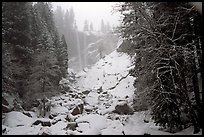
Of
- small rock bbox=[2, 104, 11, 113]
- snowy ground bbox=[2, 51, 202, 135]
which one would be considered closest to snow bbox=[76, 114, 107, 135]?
snowy ground bbox=[2, 51, 202, 135]

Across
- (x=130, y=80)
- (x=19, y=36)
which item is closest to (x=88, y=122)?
(x=19, y=36)

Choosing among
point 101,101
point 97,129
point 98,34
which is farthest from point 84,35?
point 97,129

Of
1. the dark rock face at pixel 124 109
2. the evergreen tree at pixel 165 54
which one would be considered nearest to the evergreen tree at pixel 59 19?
the dark rock face at pixel 124 109

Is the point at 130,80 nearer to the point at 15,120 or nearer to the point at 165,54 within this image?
the point at 15,120

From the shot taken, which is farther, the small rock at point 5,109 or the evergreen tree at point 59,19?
the evergreen tree at point 59,19

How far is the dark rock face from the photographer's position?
20.1 meters

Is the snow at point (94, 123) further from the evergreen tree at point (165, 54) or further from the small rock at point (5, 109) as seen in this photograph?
the small rock at point (5, 109)

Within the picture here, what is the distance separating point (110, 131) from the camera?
52.2ft

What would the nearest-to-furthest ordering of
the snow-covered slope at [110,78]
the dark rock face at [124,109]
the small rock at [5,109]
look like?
1. the dark rock face at [124,109]
2. the small rock at [5,109]
3. the snow-covered slope at [110,78]

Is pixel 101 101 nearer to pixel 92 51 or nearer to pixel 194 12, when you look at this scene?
pixel 194 12

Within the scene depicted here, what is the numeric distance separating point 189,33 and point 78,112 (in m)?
17.9

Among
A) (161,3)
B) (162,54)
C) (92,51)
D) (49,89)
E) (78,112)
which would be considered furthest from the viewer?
(92,51)

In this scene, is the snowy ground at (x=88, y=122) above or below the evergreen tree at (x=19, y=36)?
below

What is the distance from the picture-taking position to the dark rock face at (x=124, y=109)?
2012 cm
